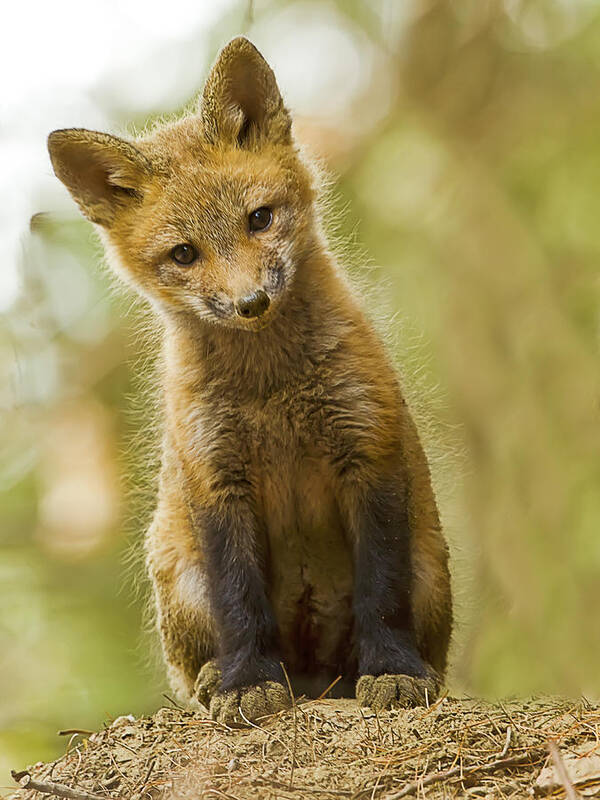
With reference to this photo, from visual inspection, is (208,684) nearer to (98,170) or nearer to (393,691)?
(393,691)

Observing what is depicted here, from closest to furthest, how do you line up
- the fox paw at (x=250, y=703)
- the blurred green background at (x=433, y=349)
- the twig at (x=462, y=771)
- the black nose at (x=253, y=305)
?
the twig at (x=462, y=771), the black nose at (x=253, y=305), the fox paw at (x=250, y=703), the blurred green background at (x=433, y=349)

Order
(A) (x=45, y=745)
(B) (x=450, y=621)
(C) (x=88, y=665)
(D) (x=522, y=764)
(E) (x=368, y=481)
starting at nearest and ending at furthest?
(D) (x=522, y=764) → (E) (x=368, y=481) → (B) (x=450, y=621) → (A) (x=45, y=745) → (C) (x=88, y=665)

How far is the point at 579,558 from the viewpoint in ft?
17.0

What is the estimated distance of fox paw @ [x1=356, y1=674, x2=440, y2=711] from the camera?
3.37 meters

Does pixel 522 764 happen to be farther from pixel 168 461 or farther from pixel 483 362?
pixel 483 362

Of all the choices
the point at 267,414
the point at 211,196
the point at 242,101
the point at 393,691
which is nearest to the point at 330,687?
the point at 393,691

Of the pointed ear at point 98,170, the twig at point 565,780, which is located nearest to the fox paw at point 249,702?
the twig at point 565,780

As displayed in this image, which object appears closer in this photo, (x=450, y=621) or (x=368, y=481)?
(x=368, y=481)

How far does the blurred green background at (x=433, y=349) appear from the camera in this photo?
513cm

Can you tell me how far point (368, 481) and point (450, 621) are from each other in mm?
892

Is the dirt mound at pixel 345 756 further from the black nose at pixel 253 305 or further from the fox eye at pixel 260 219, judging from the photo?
the fox eye at pixel 260 219

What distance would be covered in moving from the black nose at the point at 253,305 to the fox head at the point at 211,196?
0.03 metres

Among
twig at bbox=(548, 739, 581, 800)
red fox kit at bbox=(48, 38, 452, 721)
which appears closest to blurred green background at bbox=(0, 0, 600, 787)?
red fox kit at bbox=(48, 38, 452, 721)

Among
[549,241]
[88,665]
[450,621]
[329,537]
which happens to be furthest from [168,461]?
[549,241]
